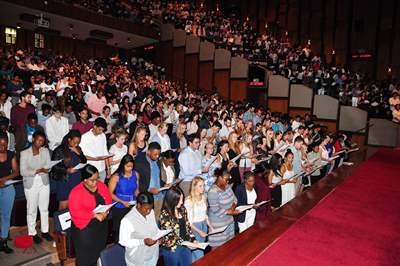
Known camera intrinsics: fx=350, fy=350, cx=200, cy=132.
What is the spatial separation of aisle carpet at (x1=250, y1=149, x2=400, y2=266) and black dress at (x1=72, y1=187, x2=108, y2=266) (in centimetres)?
171

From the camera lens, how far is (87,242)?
3.71 meters

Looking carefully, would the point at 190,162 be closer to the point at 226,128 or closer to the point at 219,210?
the point at 219,210

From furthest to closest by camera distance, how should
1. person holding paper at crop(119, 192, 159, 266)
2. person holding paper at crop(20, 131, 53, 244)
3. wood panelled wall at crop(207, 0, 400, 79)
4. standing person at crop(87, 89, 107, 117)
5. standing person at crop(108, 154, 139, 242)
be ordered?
wood panelled wall at crop(207, 0, 400, 79) → standing person at crop(87, 89, 107, 117) → person holding paper at crop(20, 131, 53, 244) → standing person at crop(108, 154, 139, 242) → person holding paper at crop(119, 192, 159, 266)

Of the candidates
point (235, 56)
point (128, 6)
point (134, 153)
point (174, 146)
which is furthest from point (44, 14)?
point (134, 153)

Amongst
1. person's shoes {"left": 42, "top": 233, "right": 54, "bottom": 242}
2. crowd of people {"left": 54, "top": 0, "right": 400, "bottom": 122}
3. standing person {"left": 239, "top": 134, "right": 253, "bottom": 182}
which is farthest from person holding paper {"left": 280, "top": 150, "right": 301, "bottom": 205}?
crowd of people {"left": 54, "top": 0, "right": 400, "bottom": 122}

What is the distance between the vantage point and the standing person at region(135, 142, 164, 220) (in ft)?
15.2

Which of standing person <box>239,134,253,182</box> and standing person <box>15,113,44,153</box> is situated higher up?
standing person <box>15,113,44,153</box>

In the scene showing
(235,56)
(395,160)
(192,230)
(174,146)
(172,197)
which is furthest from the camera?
(235,56)

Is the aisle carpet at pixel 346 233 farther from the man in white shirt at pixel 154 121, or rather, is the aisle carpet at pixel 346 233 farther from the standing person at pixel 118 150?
the man in white shirt at pixel 154 121

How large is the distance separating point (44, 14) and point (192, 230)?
1407 cm

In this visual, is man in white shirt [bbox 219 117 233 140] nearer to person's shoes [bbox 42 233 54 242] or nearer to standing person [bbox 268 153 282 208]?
standing person [bbox 268 153 282 208]

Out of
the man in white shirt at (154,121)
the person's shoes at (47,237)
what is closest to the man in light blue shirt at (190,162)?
the man in white shirt at (154,121)

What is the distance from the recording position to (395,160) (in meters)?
9.49

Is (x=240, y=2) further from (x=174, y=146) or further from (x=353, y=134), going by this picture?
(x=174, y=146)
